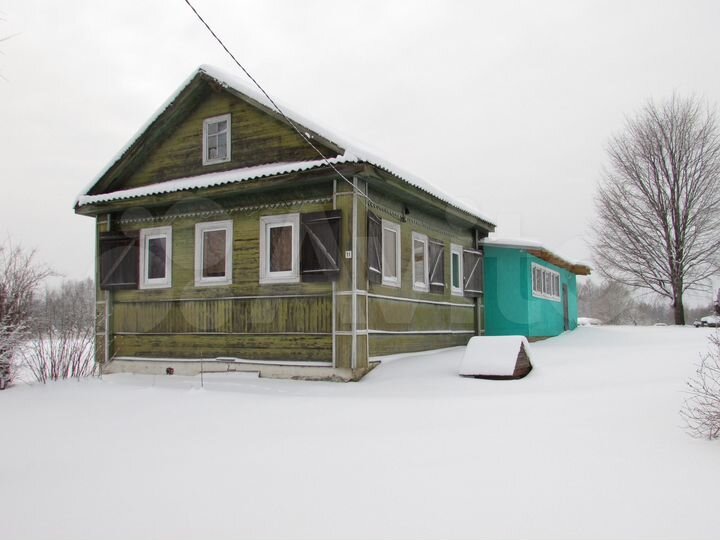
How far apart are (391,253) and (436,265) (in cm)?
187

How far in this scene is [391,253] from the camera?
38.3 ft

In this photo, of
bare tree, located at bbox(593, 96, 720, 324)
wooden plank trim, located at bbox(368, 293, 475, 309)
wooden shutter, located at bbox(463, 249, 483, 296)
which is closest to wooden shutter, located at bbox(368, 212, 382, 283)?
wooden plank trim, located at bbox(368, 293, 475, 309)

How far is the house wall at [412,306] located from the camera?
36.1 feet

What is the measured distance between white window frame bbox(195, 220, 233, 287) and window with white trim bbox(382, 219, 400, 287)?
9.64 ft

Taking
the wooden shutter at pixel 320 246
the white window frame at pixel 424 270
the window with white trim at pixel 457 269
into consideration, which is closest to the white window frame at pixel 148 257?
the wooden shutter at pixel 320 246

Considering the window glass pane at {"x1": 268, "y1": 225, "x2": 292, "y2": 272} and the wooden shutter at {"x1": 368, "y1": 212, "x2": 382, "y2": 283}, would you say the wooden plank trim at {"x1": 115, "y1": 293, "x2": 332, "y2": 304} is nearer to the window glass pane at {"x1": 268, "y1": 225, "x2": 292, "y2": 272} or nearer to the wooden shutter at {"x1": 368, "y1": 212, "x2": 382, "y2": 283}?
the window glass pane at {"x1": 268, "y1": 225, "x2": 292, "y2": 272}

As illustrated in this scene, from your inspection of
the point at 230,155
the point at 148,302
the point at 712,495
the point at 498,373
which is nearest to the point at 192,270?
the point at 148,302

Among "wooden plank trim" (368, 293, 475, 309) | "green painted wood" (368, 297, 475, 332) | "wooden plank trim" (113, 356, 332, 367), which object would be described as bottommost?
"wooden plank trim" (113, 356, 332, 367)

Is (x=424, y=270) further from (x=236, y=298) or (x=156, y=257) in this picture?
(x=156, y=257)

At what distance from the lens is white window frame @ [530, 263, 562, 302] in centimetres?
1650

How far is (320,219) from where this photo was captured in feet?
33.6

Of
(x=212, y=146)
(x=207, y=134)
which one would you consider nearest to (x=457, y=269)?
(x=212, y=146)

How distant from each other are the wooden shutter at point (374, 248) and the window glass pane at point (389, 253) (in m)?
0.56

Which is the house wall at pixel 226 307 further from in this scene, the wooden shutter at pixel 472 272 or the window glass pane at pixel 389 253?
the wooden shutter at pixel 472 272
